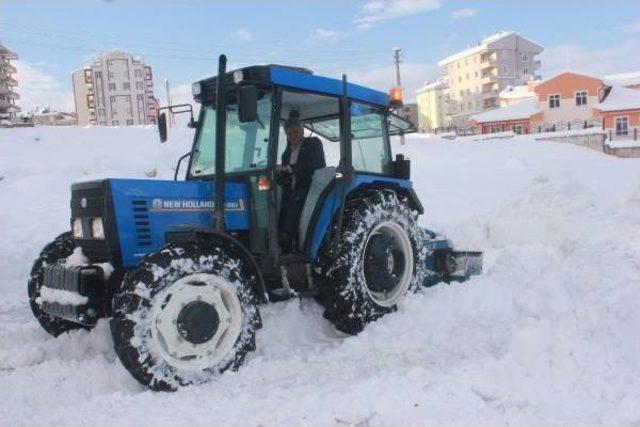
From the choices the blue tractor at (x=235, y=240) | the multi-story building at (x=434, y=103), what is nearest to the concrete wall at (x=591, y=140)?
the blue tractor at (x=235, y=240)

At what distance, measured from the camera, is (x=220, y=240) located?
15.0 ft

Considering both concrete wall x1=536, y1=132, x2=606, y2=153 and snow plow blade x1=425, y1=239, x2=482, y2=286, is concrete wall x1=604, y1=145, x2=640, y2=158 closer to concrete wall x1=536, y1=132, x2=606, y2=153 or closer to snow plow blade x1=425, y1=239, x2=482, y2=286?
concrete wall x1=536, y1=132, x2=606, y2=153

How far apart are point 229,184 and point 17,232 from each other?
23.1 ft

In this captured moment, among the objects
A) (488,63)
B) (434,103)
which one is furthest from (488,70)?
(434,103)

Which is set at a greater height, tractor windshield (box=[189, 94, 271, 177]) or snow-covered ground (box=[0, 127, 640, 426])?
tractor windshield (box=[189, 94, 271, 177])

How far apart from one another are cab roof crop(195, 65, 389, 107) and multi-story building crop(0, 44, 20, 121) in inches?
3185

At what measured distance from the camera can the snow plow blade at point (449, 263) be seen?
21.9ft

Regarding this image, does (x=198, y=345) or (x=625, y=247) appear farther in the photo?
(x=625, y=247)

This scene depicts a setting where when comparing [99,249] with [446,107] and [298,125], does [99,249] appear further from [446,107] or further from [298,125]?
[446,107]

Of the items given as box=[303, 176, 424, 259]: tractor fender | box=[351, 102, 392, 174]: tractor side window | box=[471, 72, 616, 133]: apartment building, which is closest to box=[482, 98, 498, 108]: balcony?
box=[471, 72, 616, 133]: apartment building

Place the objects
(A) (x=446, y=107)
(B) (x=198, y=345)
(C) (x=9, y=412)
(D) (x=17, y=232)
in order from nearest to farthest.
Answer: (C) (x=9, y=412), (B) (x=198, y=345), (D) (x=17, y=232), (A) (x=446, y=107)

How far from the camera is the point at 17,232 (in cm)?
1047

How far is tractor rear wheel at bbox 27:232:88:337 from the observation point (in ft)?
17.7

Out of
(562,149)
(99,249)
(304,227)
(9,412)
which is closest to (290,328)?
(304,227)
